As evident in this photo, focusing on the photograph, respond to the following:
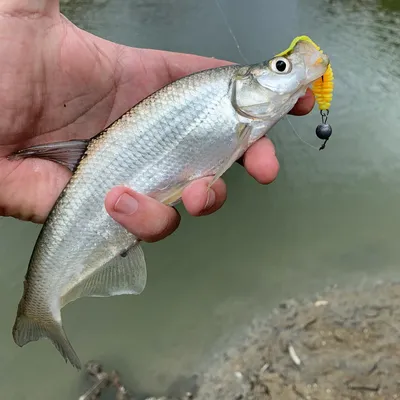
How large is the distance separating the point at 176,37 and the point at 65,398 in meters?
4.94

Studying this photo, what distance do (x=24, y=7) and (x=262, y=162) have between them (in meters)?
1.39

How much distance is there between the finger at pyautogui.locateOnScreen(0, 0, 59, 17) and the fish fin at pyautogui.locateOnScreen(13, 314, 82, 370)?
1.38 meters

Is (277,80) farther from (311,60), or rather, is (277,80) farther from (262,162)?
(262,162)

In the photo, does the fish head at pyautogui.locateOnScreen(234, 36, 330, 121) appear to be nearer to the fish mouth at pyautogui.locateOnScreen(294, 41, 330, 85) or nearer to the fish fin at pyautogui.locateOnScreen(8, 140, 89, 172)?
the fish mouth at pyautogui.locateOnScreen(294, 41, 330, 85)

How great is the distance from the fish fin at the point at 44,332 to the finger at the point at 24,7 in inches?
54.4

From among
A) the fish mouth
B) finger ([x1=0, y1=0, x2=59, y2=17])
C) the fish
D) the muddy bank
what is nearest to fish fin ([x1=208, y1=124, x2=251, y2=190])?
the fish

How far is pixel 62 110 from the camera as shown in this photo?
2.56 m

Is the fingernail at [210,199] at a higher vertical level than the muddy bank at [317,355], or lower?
higher

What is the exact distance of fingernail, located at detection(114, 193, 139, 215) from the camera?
1.85 meters

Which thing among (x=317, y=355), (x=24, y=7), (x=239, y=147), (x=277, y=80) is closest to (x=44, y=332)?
(x=239, y=147)

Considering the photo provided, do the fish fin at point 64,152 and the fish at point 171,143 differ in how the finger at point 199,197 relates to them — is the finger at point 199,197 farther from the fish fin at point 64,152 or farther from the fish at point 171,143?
the fish fin at point 64,152

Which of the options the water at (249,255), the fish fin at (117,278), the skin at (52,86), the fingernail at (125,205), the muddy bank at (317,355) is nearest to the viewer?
the fingernail at (125,205)

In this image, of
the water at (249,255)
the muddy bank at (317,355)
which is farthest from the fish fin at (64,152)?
the water at (249,255)

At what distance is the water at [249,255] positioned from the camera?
163 inches
